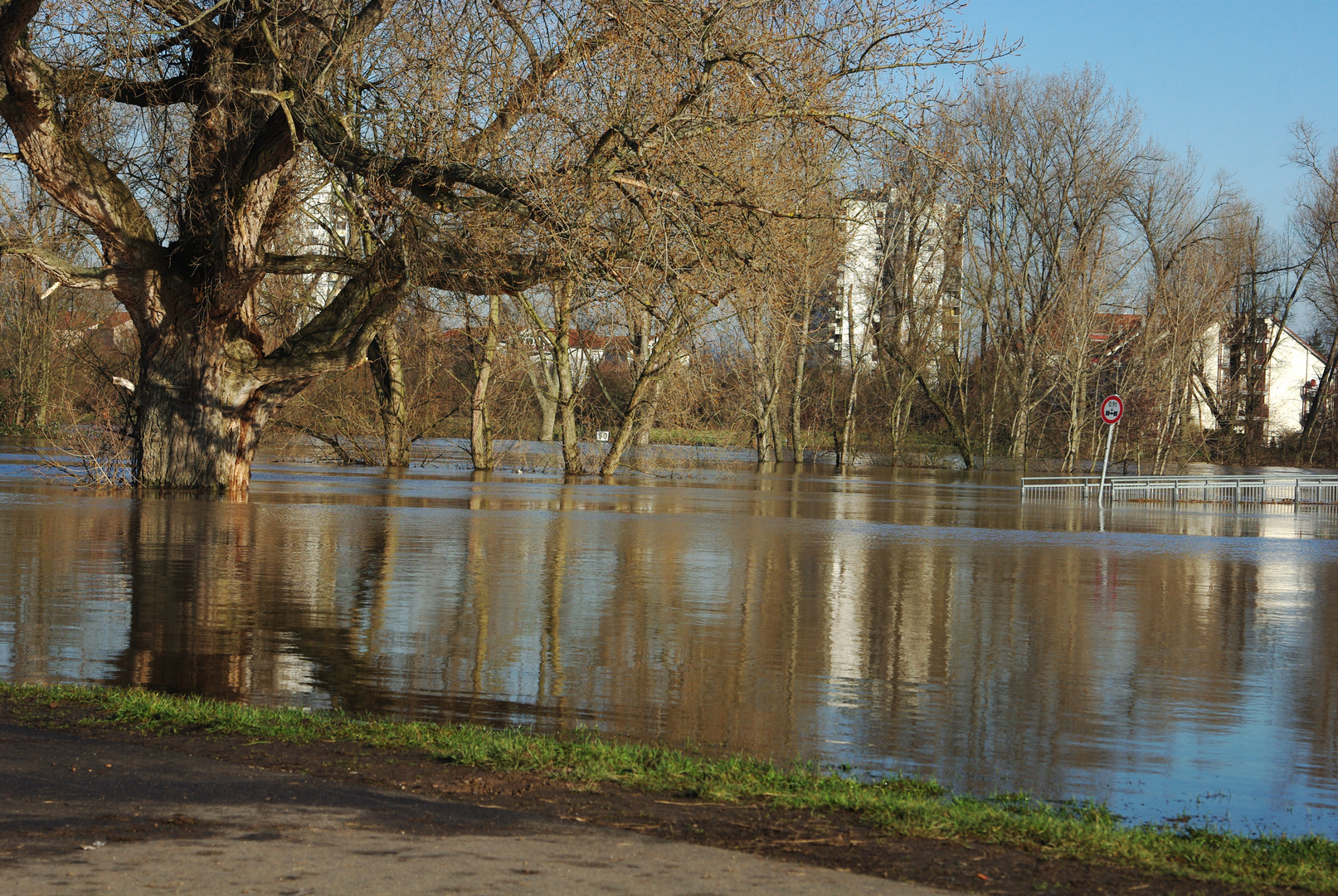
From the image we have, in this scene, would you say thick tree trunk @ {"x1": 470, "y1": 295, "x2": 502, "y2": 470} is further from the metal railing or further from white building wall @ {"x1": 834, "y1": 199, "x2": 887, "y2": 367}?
white building wall @ {"x1": 834, "y1": 199, "x2": 887, "y2": 367}

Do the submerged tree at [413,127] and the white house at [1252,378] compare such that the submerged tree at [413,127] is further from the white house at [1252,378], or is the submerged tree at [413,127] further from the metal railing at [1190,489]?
the white house at [1252,378]

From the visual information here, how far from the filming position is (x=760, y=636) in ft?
35.3

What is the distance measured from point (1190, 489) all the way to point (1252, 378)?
152 feet

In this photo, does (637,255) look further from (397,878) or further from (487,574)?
(397,878)

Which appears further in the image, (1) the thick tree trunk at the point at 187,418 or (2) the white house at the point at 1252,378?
(2) the white house at the point at 1252,378

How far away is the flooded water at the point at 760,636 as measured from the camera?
740cm

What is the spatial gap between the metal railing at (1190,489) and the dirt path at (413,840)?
99.0 feet

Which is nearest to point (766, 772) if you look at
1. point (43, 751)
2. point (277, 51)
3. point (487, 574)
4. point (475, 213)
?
point (43, 751)

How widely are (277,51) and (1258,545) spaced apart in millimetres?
17644

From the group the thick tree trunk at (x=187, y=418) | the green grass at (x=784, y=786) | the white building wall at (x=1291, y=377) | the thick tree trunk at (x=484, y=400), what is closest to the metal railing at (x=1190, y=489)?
the thick tree trunk at (x=484, y=400)

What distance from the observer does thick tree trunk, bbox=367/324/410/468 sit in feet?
133

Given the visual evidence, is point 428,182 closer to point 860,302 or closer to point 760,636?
point 760,636

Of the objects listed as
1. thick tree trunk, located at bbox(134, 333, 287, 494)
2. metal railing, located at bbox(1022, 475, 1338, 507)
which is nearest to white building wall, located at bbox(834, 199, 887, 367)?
metal railing, located at bbox(1022, 475, 1338, 507)

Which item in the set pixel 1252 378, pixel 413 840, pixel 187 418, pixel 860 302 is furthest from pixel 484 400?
pixel 1252 378
